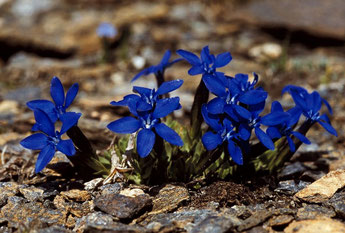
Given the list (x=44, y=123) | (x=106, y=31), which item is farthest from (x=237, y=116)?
(x=106, y=31)

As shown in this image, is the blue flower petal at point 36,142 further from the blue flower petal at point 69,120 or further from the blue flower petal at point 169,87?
the blue flower petal at point 169,87

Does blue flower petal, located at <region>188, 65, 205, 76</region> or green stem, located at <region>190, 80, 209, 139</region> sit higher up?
blue flower petal, located at <region>188, 65, 205, 76</region>

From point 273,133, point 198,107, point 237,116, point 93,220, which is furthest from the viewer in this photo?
point 198,107

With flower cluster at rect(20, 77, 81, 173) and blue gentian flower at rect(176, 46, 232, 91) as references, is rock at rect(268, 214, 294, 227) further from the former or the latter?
flower cluster at rect(20, 77, 81, 173)

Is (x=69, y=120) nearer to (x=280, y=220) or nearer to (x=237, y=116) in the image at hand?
(x=237, y=116)

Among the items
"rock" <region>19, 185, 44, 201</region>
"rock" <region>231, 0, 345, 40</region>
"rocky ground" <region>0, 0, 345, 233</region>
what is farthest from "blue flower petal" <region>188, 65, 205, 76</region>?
"rock" <region>231, 0, 345, 40</region>
